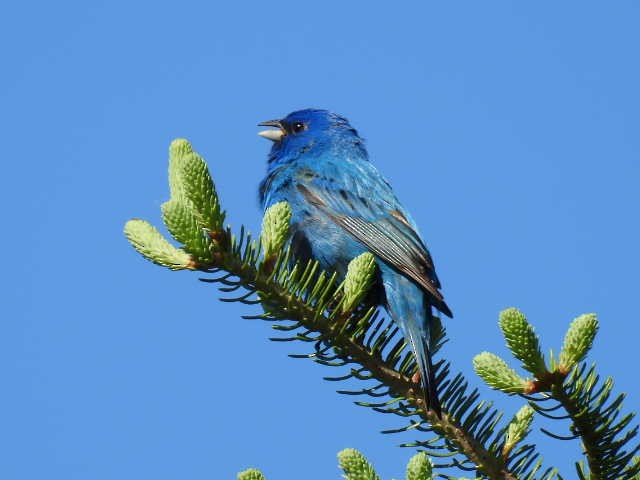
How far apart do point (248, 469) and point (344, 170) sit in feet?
15.0

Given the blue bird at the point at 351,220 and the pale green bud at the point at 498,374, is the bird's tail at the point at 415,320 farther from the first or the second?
the pale green bud at the point at 498,374

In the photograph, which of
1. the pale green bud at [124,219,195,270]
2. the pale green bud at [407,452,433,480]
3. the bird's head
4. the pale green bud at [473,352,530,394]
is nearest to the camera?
the pale green bud at [407,452,433,480]

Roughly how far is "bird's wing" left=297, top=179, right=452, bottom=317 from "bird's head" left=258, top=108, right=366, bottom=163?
110 cm

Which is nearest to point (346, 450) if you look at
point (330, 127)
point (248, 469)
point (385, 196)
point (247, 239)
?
point (248, 469)

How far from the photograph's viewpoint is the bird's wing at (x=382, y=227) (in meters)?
5.36

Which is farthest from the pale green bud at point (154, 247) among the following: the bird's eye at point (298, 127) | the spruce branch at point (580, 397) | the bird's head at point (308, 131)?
the bird's eye at point (298, 127)

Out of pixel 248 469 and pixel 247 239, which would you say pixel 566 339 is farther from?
pixel 247 239

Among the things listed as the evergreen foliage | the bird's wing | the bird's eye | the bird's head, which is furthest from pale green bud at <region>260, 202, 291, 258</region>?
the bird's eye

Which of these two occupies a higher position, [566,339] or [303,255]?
[303,255]

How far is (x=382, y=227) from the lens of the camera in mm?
5965

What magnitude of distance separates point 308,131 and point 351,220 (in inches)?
73.4

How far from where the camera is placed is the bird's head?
746 cm

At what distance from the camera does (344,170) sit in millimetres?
6664

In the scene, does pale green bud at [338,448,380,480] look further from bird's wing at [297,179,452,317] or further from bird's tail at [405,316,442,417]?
bird's wing at [297,179,452,317]
